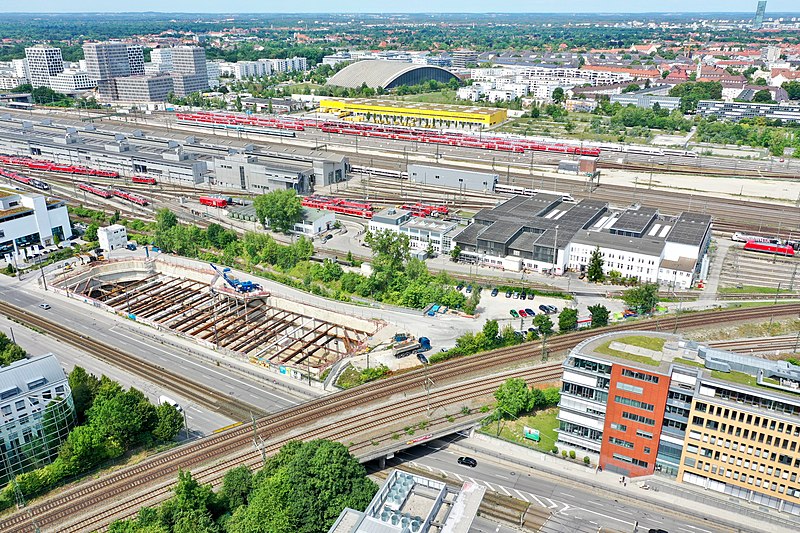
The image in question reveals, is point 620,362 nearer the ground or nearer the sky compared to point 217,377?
nearer the sky

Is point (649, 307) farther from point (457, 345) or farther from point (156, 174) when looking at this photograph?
point (156, 174)

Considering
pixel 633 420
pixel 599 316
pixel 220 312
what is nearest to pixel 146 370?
pixel 220 312

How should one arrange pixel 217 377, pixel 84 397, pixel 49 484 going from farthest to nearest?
pixel 217 377 < pixel 84 397 < pixel 49 484

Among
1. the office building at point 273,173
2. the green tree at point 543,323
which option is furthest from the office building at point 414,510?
the office building at point 273,173

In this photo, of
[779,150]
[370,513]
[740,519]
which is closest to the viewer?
[370,513]

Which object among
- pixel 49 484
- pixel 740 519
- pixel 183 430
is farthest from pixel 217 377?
pixel 740 519

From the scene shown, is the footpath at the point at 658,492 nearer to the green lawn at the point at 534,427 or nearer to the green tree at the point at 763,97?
the green lawn at the point at 534,427

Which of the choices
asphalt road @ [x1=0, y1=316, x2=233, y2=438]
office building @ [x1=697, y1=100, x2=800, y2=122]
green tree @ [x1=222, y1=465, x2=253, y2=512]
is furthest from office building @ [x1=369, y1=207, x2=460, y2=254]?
office building @ [x1=697, y1=100, x2=800, y2=122]
